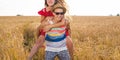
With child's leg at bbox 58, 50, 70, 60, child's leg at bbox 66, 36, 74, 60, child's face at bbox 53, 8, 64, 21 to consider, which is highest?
child's face at bbox 53, 8, 64, 21

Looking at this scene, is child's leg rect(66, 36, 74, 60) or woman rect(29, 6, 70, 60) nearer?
woman rect(29, 6, 70, 60)

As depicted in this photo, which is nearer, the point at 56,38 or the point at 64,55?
the point at 56,38

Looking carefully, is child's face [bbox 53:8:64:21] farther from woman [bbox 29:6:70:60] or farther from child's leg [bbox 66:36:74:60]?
child's leg [bbox 66:36:74:60]

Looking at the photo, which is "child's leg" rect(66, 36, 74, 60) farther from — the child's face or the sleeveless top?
the child's face

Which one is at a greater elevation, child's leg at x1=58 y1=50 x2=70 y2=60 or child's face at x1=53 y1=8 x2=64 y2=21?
child's face at x1=53 y1=8 x2=64 y2=21

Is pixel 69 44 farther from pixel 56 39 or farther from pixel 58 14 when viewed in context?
pixel 58 14

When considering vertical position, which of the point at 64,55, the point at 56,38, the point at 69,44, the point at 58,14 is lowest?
the point at 64,55

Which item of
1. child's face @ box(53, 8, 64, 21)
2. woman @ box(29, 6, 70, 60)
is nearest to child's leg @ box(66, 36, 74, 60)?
woman @ box(29, 6, 70, 60)

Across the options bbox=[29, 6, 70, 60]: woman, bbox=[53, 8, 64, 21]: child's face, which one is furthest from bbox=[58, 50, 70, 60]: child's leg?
bbox=[53, 8, 64, 21]: child's face

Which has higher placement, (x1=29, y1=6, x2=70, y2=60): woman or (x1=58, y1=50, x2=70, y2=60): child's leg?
(x1=29, y1=6, x2=70, y2=60): woman

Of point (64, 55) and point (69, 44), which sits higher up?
point (69, 44)

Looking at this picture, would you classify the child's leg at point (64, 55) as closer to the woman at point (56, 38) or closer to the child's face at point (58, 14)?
the woman at point (56, 38)

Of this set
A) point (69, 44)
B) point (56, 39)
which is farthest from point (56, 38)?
point (69, 44)

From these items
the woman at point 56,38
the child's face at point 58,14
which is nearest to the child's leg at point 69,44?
the woman at point 56,38
